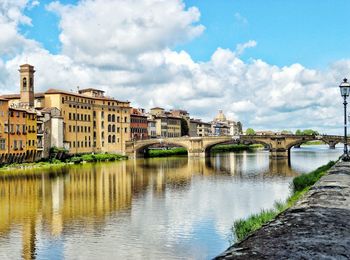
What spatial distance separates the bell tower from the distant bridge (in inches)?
1190

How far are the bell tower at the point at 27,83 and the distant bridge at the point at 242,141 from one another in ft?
99.2

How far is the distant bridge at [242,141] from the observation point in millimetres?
99938

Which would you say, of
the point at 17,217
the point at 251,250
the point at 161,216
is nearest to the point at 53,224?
the point at 17,217

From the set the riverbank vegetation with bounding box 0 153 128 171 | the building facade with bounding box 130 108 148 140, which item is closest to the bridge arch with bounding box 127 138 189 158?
the riverbank vegetation with bounding box 0 153 128 171

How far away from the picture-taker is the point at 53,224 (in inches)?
1014

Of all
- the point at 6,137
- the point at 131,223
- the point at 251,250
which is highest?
the point at 6,137

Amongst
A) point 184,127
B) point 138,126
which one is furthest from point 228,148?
point 138,126

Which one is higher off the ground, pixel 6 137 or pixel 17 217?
pixel 6 137

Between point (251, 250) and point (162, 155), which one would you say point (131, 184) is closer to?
point (251, 250)

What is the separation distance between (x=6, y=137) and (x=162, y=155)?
166 feet

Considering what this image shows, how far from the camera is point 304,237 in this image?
27.5 ft

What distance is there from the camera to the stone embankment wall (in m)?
7.15

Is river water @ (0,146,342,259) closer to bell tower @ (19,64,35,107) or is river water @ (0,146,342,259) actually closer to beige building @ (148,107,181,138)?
bell tower @ (19,64,35,107)

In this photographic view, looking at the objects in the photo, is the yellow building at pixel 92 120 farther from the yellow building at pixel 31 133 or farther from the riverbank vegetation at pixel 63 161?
the yellow building at pixel 31 133
